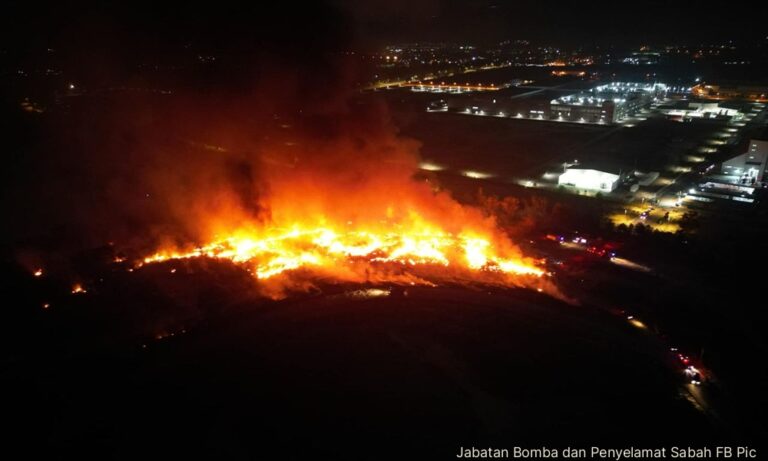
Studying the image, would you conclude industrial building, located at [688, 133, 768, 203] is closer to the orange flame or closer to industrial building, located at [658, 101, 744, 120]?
the orange flame

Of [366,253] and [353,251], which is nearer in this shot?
[366,253]

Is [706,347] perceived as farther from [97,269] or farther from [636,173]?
[97,269]

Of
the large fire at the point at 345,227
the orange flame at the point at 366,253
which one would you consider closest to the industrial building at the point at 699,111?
the large fire at the point at 345,227

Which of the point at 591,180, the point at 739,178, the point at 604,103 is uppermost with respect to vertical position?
the point at 604,103

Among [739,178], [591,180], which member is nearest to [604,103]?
[739,178]

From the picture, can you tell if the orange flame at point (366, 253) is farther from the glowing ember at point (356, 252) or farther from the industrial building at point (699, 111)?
the industrial building at point (699, 111)

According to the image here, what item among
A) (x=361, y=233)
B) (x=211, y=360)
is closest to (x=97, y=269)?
(x=211, y=360)

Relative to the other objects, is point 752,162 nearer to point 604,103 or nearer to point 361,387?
point 604,103
